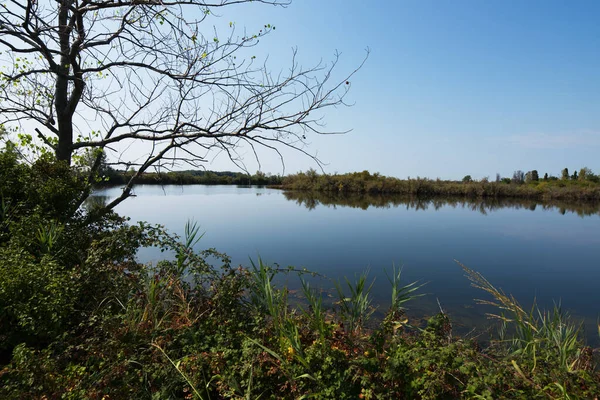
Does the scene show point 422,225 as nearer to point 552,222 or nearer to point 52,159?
point 552,222

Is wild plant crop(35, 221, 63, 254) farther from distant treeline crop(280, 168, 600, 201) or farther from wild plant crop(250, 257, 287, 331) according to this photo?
distant treeline crop(280, 168, 600, 201)

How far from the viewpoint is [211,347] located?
7.77 feet

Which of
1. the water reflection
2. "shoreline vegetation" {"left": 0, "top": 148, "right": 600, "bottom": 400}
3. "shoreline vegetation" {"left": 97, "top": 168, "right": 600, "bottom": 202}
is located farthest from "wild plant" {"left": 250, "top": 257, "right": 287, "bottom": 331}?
"shoreline vegetation" {"left": 97, "top": 168, "right": 600, "bottom": 202}

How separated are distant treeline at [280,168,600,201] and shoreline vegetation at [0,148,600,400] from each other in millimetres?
28586

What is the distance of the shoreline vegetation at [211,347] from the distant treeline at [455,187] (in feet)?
93.8

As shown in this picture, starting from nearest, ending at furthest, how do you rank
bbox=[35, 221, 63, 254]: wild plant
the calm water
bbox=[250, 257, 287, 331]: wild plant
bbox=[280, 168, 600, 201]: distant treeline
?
bbox=[250, 257, 287, 331]: wild plant → bbox=[35, 221, 63, 254]: wild plant → the calm water → bbox=[280, 168, 600, 201]: distant treeline

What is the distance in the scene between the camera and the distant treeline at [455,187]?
30823 mm

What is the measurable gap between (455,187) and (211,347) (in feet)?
115

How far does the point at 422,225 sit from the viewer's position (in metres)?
13.7

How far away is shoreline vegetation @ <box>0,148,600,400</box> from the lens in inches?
74.7

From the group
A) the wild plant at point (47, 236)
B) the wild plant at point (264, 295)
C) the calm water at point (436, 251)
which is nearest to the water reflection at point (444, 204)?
the calm water at point (436, 251)

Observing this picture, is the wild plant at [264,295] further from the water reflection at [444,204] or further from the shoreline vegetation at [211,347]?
the water reflection at [444,204]

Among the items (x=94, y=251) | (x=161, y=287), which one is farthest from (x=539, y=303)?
(x=94, y=251)

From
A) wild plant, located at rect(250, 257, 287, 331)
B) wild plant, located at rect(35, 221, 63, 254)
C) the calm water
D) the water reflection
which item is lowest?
the calm water
